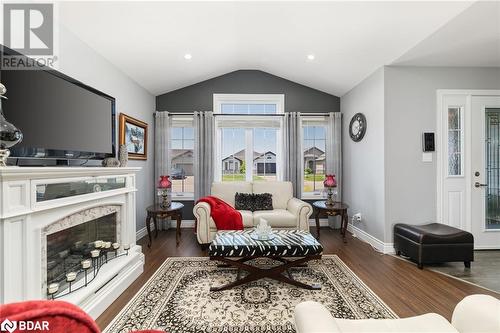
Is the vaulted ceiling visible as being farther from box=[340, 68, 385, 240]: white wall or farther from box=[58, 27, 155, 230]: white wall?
box=[340, 68, 385, 240]: white wall

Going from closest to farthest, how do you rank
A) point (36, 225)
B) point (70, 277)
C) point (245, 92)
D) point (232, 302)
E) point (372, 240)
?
1. point (36, 225)
2. point (70, 277)
3. point (232, 302)
4. point (372, 240)
5. point (245, 92)

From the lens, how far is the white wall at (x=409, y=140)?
11.1 ft

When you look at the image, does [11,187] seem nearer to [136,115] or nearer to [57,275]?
[57,275]

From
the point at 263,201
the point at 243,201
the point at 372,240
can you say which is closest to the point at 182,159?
the point at 243,201

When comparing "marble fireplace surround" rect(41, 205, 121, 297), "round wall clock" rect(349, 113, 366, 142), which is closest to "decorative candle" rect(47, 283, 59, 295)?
"marble fireplace surround" rect(41, 205, 121, 297)

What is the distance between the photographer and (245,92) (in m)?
4.80

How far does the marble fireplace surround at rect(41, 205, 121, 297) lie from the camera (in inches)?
68.2

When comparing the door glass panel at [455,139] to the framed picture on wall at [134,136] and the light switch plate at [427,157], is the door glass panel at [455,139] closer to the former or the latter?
the light switch plate at [427,157]

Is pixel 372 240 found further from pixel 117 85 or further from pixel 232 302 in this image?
pixel 117 85

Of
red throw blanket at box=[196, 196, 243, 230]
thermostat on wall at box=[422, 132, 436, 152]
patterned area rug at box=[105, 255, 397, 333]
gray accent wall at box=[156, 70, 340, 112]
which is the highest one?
gray accent wall at box=[156, 70, 340, 112]

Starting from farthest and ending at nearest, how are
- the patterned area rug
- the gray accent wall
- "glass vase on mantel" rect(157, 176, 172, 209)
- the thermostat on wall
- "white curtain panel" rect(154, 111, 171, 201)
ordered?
the gray accent wall < "white curtain panel" rect(154, 111, 171, 201) < "glass vase on mantel" rect(157, 176, 172, 209) < the thermostat on wall < the patterned area rug

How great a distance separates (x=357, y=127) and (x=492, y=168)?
1.84 meters

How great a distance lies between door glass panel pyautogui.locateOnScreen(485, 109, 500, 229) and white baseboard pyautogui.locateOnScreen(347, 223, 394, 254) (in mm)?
1451

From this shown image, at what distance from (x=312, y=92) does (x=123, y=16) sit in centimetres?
341
